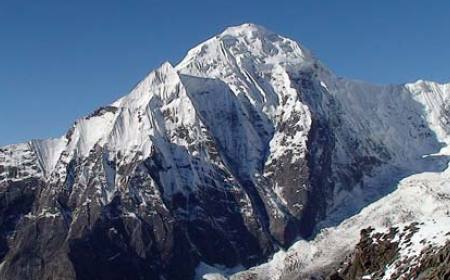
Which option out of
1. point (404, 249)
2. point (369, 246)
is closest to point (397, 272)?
point (404, 249)

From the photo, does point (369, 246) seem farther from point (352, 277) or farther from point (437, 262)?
point (437, 262)

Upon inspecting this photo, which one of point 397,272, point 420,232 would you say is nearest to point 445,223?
point 420,232

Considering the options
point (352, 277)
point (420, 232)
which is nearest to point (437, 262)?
point (420, 232)

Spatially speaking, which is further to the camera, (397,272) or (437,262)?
(397,272)

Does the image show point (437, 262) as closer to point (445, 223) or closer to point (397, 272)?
point (397, 272)

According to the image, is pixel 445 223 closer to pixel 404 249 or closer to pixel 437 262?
pixel 404 249

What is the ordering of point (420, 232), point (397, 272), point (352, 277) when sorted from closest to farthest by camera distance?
point (397, 272), point (420, 232), point (352, 277)

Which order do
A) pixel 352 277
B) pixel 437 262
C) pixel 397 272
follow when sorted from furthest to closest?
pixel 352 277
pixel 397 272
pixel 437 262

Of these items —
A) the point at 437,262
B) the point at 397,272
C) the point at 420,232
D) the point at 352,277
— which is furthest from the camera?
the point at 352,277

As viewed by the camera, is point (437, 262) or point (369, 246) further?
point (369, 246)
